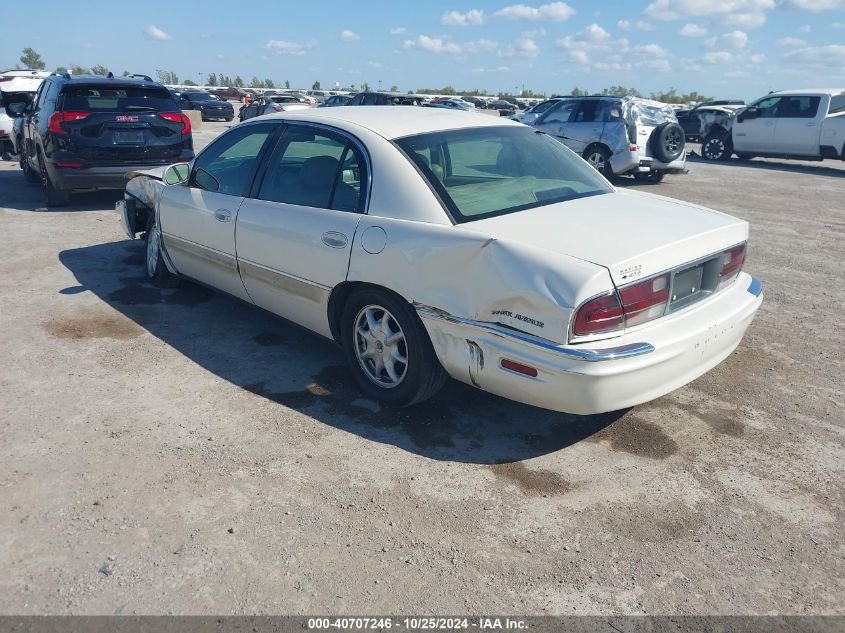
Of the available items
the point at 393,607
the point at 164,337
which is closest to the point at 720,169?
the point at 164,337

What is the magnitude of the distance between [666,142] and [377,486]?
1136cm

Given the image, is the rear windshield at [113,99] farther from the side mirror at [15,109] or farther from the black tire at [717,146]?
the black tire at [717,146]

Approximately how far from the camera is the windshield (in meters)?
3.69

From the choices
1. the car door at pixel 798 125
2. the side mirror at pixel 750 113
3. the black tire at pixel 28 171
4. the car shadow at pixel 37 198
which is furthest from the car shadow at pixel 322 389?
the side mirror at pixel 750 113

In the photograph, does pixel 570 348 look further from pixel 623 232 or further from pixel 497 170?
pixel 497 170

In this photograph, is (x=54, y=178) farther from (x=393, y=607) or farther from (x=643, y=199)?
(x=393, y=607)

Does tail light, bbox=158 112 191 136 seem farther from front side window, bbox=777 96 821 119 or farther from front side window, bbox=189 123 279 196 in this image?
front side window, bbox=777 96 821 119

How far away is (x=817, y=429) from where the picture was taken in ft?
12.5

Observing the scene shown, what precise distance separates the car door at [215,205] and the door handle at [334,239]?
1.00 m

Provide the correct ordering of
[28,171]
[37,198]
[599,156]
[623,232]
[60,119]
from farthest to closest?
[599,156], [28,171], [37,198], [60,119], [623,232]

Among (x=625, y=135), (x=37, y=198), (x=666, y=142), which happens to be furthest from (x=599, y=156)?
(x=37, y=198)

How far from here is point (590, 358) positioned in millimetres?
2994

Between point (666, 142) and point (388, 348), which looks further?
point (666, 142)

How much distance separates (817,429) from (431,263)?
2.36m
